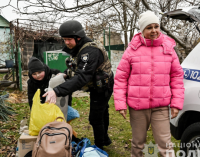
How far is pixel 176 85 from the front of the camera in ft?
7.09

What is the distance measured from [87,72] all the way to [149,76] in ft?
2.41

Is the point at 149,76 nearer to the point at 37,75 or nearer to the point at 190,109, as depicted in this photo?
the point at 190,109

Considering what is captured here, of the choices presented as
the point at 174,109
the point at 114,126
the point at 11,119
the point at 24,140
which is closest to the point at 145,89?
the point at 174,109

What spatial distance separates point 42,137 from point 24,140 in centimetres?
40

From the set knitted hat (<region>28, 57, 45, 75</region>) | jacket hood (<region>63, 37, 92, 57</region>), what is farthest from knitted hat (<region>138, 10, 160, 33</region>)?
knitted hat (<region>28, 57, 45, 75</region>)

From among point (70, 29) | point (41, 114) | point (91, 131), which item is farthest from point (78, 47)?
point (91, 131)

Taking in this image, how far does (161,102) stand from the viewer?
2109 mm

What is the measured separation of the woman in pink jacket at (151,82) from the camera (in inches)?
82.0

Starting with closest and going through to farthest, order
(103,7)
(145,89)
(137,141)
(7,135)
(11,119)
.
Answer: (145,89) < (137,141) < (7,135) < (11,119) < (103,7)

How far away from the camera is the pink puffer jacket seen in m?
2.08

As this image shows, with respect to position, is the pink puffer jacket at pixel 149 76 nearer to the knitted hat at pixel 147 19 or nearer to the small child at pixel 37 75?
the knitted hat at pixel 147 19

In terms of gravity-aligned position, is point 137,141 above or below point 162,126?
below

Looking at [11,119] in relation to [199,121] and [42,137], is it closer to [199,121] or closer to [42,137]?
[42,137]

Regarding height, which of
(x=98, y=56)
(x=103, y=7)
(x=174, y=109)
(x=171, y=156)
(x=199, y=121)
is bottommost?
(x=171, y=156)
